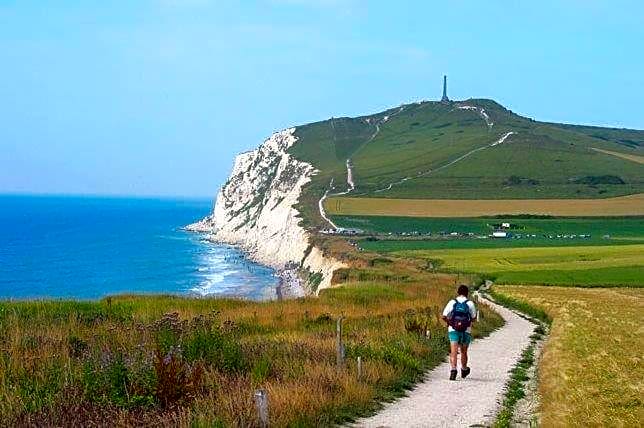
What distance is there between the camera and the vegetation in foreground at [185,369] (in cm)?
996

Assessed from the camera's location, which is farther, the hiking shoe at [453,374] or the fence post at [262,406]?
the hiking shoe at [453,374]

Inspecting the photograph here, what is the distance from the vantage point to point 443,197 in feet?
462

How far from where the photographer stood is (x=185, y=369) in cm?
1139

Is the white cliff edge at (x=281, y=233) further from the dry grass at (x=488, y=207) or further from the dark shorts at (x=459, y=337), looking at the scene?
the dark shorts at (x=459, y=337)

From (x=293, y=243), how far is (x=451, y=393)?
105 metres

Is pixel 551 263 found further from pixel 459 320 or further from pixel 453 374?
pixel 453 374

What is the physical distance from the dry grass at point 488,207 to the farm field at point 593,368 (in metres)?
87.3

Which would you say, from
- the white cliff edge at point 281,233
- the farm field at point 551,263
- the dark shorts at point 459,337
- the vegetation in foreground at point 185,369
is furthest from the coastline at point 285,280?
the dark shorts at point 459,337

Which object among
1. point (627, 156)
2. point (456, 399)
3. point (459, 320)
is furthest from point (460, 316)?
point (627, 156)

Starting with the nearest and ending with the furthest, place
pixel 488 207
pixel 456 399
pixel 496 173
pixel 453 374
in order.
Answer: pixel 456 399, pixel 453 374, pixel 488 207, pixel 496 173

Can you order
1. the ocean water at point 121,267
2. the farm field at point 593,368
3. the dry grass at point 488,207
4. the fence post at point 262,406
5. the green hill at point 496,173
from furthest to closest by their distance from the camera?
1. the green hill at point 496,173
2. the dry grass at point 488,207
3. the ocean water at point 121,267
4. the farm field at point 593,368
5. the fence post at point 262,406

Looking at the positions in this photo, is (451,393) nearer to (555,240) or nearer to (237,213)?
(555,240)

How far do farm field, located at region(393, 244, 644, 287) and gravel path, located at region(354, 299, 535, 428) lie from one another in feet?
129

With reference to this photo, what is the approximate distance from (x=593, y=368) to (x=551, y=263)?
180ft
